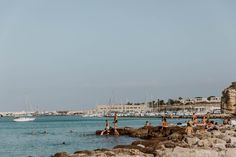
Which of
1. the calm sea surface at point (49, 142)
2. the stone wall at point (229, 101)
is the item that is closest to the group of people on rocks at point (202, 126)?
the calm sea surface at point (49, 142)

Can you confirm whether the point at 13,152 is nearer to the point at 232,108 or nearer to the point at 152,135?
the point at 152,135

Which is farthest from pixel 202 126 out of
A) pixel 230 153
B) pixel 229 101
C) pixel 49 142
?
pixel 229 101

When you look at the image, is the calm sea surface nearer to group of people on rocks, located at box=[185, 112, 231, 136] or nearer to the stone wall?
group of people on rocks, located at box=[185, 112, 231, 136]

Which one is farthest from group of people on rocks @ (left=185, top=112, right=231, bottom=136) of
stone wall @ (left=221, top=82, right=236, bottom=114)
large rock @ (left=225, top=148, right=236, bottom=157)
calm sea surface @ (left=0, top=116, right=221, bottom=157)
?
stone wall @ (left=221, top=82, right=236, bottom=114)

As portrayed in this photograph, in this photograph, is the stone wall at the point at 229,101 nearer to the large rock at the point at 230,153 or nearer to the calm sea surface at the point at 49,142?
Answer: the calm sea surface at the point at 49,142

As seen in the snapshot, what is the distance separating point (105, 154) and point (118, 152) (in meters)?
1.53

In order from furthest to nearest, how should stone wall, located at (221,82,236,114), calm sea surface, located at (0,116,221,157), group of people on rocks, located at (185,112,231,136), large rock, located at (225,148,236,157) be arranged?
stone wall, located at (221,82,236,114) < group of people on rocks, located at (185,112,231,136) < calm sea surface, located at (0,116,221,157) < large rock, located at (225,148,236,157)

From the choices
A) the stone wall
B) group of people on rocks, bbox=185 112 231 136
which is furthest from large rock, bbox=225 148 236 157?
the stone wall

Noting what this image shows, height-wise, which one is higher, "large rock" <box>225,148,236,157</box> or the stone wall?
the stone wall

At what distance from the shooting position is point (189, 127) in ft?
152

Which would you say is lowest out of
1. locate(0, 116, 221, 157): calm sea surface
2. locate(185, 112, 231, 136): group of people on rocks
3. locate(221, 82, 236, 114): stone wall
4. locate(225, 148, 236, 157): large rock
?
locate(0, 116, 221, 157): calm sea surface

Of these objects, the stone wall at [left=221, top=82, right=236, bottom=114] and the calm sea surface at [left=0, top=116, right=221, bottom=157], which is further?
the stone wall at [left=221, top=82, right=236, bottom=114]

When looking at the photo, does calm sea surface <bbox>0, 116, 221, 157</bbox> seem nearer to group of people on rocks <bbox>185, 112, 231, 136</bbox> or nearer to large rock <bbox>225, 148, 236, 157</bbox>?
group of people on rocks <bbox>185, 112, 231, 136</bbox>

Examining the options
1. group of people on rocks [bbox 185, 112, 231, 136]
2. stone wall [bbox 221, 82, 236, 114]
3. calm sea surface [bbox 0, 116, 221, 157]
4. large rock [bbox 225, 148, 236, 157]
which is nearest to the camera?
large rock [bbox 225, 148, 236, 157]
